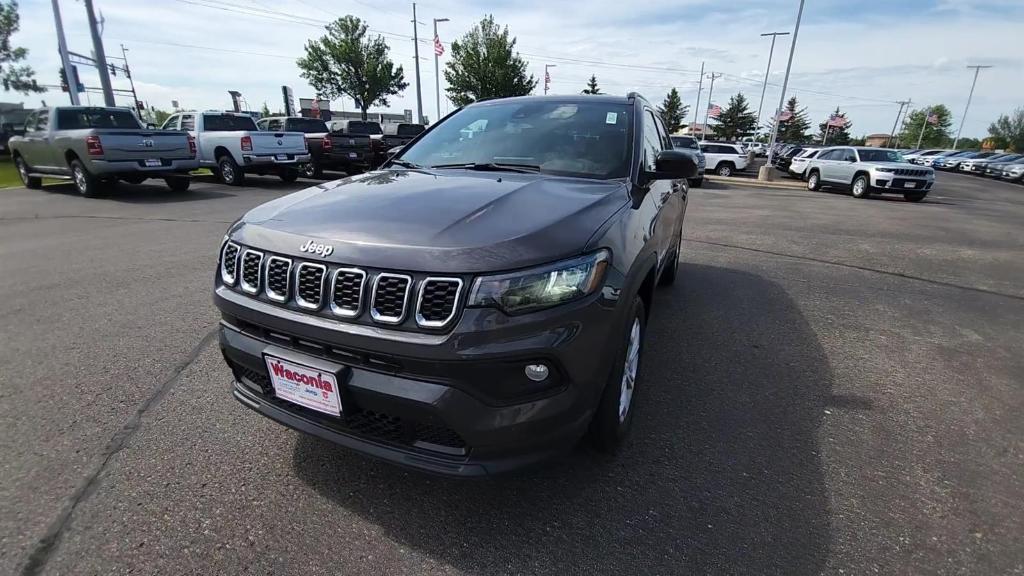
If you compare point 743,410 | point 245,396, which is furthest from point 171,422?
point 743,410

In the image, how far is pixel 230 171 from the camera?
1359 cm

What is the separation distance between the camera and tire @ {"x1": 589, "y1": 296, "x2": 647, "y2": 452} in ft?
6.77

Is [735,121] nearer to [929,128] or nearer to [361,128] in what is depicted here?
[929,128]

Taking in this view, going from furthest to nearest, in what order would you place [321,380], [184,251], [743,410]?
[184,251] → [743,410] → [321,380]

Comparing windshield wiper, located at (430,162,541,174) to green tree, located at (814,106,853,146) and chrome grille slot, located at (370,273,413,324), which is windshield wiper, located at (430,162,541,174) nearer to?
chrome grille slot, located at (370,273,413,324)

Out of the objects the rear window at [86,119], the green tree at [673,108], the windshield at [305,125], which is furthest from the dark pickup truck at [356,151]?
the green tree at [673,108]

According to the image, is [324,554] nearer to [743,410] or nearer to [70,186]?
[743,410]

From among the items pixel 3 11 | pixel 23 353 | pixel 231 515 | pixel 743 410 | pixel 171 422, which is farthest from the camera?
pixel 3 11

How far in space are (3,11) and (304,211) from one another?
5622cm

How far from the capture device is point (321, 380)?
5.81 feet

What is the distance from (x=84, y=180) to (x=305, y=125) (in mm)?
6663

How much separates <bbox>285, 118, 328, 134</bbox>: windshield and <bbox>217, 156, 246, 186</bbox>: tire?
2669 millimetres

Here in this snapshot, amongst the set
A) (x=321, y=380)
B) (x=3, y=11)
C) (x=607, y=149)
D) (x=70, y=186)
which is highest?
(x=3, y=11)

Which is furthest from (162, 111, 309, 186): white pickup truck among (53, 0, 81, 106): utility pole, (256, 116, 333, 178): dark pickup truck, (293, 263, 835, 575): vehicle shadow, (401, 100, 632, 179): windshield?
(293, 263, 835, 575): vehicle shadow
